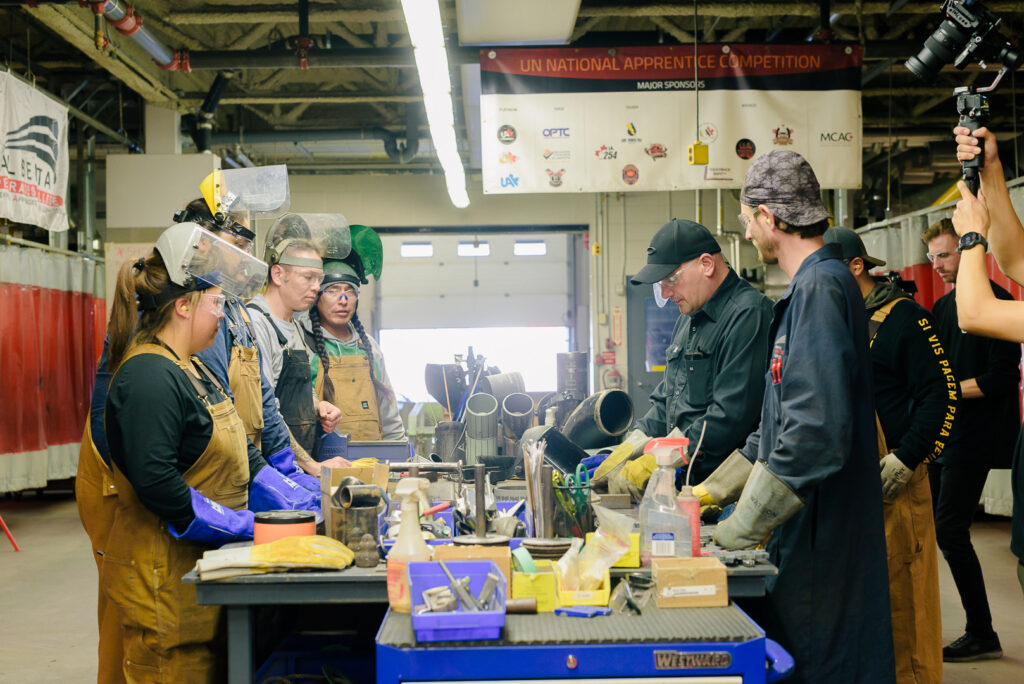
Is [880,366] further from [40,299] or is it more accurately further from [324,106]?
[324,106]

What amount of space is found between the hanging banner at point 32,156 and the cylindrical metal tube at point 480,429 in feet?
12.6

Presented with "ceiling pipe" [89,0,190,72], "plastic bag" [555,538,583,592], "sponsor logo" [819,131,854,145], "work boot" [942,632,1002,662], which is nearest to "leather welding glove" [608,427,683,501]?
"plastic bag" [555,538,583,592]

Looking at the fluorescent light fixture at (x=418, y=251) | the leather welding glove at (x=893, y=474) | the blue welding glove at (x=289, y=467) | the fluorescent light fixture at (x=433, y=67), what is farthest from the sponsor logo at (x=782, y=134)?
the fluorescent light fixture at (x=418, y=251)

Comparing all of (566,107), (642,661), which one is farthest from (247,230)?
(566,107)

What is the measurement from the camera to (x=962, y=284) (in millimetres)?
2195

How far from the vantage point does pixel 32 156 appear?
233 inches

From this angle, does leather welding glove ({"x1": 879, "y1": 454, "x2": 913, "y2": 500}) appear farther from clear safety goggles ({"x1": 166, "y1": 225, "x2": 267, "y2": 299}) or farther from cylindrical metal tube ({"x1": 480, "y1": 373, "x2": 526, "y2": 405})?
clear safety goggles ({"x1": 166, "y1": 225, "x2": 267, "y2": 299})

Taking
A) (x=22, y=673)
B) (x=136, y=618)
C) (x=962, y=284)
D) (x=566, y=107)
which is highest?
(x=566, y=107)

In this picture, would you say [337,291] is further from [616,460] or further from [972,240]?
[972,240]

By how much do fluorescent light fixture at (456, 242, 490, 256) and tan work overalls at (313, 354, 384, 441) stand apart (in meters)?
9.57

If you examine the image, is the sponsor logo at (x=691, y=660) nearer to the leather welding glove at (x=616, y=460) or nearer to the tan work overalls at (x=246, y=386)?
the leather welding glove at (x=616, y=460)

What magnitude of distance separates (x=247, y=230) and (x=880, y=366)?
7.86ft

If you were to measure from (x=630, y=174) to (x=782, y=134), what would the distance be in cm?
104

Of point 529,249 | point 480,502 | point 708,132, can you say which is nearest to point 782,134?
point 708,132
